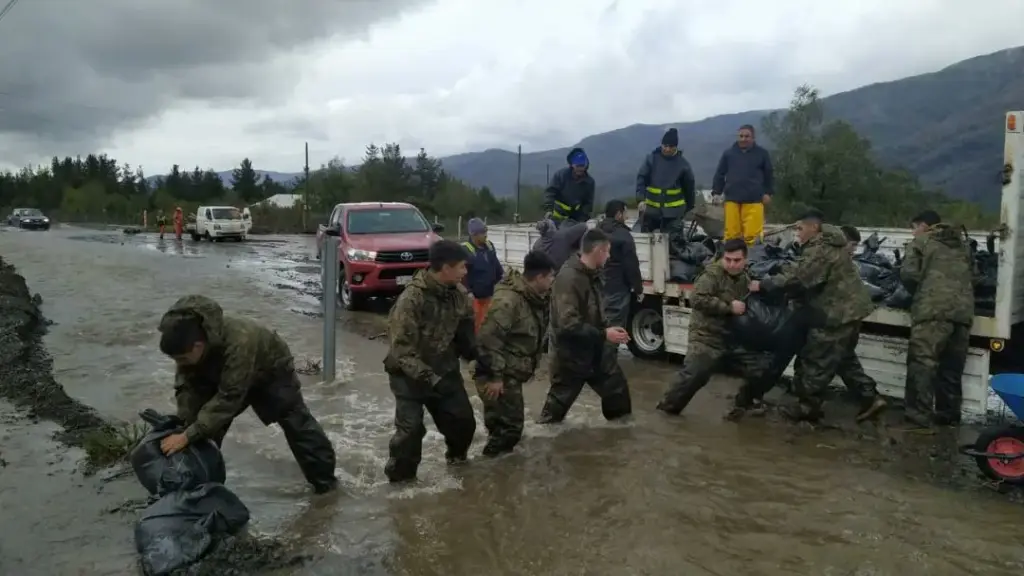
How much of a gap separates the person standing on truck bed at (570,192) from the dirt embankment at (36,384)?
222 inches

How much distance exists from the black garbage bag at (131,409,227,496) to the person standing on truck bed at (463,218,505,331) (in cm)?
453

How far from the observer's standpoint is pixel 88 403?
7582 millimetres

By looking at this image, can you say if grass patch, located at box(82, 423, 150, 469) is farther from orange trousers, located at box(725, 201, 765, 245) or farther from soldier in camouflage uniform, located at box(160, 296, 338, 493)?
orange trousers, located at box(725, 201, 765, 245)

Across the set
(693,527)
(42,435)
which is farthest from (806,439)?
(42,435)

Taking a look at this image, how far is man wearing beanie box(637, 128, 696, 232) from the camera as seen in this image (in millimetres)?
9328

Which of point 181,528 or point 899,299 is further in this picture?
point 899,299

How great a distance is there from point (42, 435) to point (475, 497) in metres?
3.78

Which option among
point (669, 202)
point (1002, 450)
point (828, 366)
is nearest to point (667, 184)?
point (669, 202)

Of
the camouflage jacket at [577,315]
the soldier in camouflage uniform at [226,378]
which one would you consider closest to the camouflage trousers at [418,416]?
the soldier in camouflage uniform at [226,378]

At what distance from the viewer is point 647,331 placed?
9297mm

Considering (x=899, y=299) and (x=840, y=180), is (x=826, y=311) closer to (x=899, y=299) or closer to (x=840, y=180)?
(x=899, y=299)

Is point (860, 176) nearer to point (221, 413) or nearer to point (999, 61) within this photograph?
point (221, 413)

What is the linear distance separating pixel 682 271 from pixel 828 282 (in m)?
2.44

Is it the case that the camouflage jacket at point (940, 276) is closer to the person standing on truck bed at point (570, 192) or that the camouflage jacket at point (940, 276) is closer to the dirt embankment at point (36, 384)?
the person standing on truck bed at point (570, 192)
